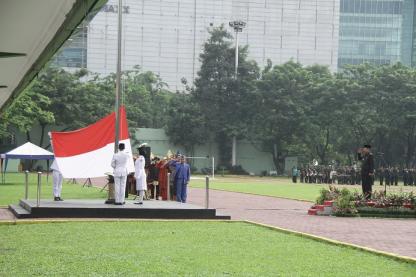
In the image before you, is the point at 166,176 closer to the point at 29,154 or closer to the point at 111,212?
the point at 111,212

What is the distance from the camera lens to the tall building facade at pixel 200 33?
335 ft

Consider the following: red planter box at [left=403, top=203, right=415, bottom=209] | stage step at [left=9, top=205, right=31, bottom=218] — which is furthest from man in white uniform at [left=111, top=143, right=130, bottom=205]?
red planter box at [left=403, top=203, right=415, bottom=209]

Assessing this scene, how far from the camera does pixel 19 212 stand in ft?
57.0

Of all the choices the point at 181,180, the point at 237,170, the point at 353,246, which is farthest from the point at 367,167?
the point at 237,170

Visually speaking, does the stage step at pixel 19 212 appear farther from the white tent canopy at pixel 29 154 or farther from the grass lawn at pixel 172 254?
the white tent canopy at pixel 29 154

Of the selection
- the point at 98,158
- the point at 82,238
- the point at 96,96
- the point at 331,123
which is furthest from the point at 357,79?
the point at 82,238

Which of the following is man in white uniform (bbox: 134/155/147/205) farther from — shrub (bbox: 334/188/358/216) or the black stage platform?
shrub (bbox: 334/188/358/216)

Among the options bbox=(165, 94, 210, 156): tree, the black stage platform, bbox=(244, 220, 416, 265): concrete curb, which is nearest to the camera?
bbox=(244, 220, 416, 265): concrete curb

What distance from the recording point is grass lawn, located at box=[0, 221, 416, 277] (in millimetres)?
9297

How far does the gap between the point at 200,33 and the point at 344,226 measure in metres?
89.9

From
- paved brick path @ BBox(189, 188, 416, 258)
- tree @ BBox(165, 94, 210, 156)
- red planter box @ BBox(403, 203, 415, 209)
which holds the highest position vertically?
tree @ BBox(165, 94, 210, 156)

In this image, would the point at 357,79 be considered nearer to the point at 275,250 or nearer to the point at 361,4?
the point at 361,4

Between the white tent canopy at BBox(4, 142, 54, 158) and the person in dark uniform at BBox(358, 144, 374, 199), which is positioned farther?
the white tent canopy at BBox(4, 142, 54, 158)

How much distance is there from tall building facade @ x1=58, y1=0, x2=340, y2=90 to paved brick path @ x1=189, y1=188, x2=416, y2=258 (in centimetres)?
8077
